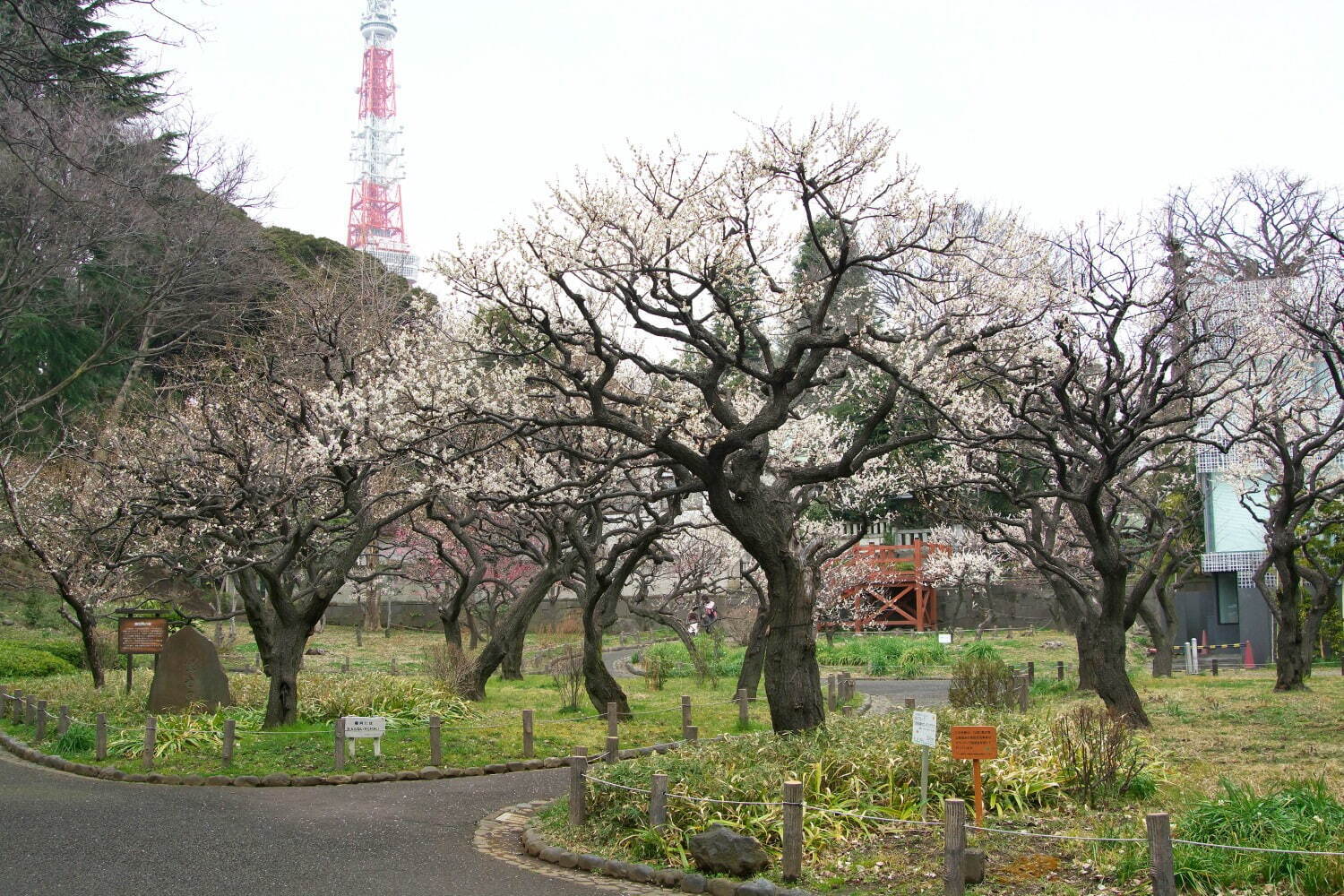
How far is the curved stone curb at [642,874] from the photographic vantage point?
765 centimetres

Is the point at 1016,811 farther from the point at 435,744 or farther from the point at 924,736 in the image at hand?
the point at 435,744

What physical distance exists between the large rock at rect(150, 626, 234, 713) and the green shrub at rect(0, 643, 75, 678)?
812 cm

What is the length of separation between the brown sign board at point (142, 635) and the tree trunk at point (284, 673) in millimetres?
2706

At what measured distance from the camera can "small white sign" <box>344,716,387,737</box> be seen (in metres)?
13.4

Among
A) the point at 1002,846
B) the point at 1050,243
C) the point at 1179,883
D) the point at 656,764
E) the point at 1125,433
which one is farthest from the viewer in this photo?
the point at 1050,243

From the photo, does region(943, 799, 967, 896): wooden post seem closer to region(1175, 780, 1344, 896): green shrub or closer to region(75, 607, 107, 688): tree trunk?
region(1175, 780, 1344, 896): green shrub

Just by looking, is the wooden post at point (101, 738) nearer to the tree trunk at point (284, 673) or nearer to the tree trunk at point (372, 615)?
the tree trunk at point (284, 673)

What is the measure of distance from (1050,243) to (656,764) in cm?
934

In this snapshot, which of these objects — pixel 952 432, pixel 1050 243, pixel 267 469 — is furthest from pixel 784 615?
pixel 267 469

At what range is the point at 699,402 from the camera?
15.5 meters

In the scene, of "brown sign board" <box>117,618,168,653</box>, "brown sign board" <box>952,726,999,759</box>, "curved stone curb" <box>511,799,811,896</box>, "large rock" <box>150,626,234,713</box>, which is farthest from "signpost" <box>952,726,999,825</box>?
"brown sign board" <box>117,618,168,653</box>

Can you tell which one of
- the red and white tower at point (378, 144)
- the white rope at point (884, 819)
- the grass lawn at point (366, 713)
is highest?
the red and white tower at point (378, 144)

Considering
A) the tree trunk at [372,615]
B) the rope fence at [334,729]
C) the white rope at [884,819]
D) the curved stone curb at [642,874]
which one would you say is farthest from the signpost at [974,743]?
the tree trunk at [372,615]

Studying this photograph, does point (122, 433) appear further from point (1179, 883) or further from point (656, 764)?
point (1179, 883)
